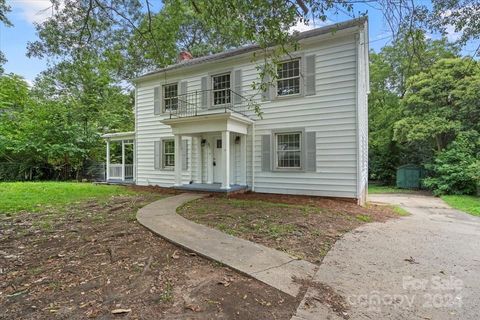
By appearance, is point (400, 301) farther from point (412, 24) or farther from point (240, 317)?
point (412, 24)

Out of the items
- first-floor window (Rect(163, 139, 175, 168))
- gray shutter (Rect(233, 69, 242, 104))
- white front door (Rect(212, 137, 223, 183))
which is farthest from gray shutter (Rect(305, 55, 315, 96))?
first-floor window (Rect(163, 139, 175, 168))

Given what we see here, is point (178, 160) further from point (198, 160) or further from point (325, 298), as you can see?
point (325, 298)

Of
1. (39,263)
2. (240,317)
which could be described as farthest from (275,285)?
(39,263)

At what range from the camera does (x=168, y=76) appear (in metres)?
12.6

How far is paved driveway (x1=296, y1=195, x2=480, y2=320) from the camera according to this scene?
9.05ft

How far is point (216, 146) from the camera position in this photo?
1130 centimetres

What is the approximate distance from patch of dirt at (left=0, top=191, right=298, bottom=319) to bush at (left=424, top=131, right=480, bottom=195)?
46.2 ft

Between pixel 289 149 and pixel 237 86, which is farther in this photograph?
pixel 237 86

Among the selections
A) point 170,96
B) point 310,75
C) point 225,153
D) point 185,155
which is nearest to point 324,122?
point 310,75

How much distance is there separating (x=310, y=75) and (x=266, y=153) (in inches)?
123

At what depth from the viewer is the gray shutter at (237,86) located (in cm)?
1073

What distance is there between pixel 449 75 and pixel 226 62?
1215 cm

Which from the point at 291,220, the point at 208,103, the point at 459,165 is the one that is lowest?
the point at 291,220

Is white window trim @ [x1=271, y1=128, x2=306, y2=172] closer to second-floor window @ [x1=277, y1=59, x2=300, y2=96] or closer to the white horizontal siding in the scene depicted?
Answer: the white horizontal siding
